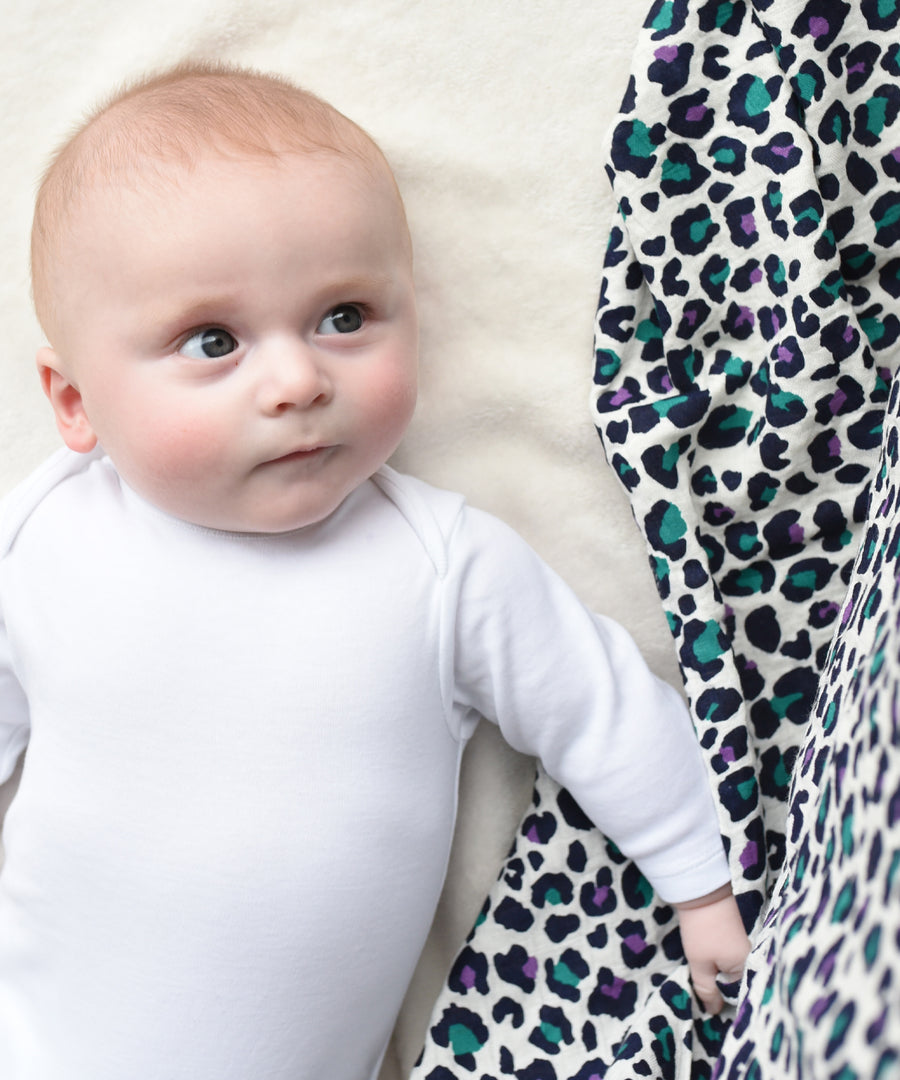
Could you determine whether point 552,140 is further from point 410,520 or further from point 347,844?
point 347,844

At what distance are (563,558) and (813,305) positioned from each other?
352mm

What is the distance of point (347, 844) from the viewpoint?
38.8 inches

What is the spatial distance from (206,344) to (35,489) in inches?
11.6

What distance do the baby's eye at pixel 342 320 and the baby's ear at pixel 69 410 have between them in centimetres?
25

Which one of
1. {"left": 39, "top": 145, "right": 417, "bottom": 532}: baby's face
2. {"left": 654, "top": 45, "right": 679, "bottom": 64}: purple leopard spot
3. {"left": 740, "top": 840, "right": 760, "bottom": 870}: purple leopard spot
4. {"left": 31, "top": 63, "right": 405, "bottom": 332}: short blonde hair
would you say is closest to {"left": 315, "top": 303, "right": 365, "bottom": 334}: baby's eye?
{"left": 39, "top": 145, "right": 417, "bottom": 532}: baby's face

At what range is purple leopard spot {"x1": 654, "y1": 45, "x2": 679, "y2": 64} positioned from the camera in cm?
102

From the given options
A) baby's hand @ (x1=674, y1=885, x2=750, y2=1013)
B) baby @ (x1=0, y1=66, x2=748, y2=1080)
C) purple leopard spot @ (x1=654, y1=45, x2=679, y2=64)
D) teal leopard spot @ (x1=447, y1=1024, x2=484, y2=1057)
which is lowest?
teal leopard spot @ (x1=447, y1=1024, x2=484, y2=1057)

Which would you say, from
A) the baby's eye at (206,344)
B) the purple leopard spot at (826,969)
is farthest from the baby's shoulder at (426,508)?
the purple leopard spot at (826,969)

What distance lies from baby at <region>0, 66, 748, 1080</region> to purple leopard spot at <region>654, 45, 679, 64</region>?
0.28 metres

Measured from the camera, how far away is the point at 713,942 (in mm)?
1036

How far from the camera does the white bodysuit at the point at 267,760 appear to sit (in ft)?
3.22

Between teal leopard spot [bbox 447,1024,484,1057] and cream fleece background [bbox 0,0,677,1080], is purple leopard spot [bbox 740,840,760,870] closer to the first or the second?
cream fleece background [bbox 0,0,677,1080]

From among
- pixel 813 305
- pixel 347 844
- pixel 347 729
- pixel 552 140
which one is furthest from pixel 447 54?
pixel 347 844

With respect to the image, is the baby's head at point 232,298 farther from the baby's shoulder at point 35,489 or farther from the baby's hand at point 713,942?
the baby's hand at point 713,942
